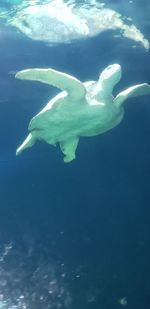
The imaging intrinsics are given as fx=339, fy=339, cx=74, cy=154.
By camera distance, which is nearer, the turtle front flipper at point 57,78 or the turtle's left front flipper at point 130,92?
the turtle front flipper at point 57,78

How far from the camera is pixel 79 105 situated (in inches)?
169

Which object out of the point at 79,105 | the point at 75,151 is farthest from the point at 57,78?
the point at 75,151

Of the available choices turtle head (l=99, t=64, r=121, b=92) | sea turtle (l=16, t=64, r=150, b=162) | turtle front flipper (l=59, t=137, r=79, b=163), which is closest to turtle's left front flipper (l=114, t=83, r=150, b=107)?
sea turtle (l=16, t=64, r=150, b=162)

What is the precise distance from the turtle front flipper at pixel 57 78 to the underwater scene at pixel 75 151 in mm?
13

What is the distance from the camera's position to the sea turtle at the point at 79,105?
4000 mm

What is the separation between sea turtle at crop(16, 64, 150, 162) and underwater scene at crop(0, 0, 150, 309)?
0.01 meters

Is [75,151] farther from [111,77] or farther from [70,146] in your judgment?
[111,77]

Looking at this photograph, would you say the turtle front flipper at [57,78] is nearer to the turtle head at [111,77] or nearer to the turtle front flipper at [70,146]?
the turtle head at [111,77]

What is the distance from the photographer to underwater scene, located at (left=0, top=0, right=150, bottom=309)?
466cm

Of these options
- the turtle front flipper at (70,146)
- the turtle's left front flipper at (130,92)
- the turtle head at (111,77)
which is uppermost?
the turtle head at (111,77)

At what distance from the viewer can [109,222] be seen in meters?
12.8

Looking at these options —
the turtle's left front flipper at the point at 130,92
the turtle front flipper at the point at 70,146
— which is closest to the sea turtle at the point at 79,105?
the turtle's left front flipper at the point at 130,92

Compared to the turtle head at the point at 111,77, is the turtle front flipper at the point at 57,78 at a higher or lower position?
lower

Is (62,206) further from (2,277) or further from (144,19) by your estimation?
(144,19)
